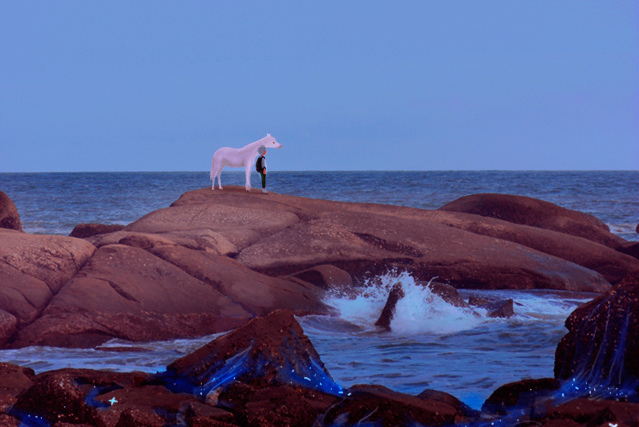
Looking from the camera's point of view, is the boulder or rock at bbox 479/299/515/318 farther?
the boulder

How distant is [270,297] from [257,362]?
481 cm

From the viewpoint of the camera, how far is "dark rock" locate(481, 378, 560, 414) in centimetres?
496

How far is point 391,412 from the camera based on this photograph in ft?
15.4

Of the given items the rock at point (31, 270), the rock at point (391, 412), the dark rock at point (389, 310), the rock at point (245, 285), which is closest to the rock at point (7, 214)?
the rock at point (31, 270)


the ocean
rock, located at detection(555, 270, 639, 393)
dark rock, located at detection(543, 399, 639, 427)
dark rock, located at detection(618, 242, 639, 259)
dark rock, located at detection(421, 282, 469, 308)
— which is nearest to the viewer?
dark rock, located at detection(543, 399, 639, 427)

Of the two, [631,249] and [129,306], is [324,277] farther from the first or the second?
[631,249]

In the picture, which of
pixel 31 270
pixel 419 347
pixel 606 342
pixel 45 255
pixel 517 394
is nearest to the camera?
pixel 517 394

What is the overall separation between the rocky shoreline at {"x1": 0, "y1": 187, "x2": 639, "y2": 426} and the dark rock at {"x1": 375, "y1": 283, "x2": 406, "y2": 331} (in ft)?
3.14

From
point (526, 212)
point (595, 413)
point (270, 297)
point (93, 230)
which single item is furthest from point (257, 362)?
point (526, 212)
